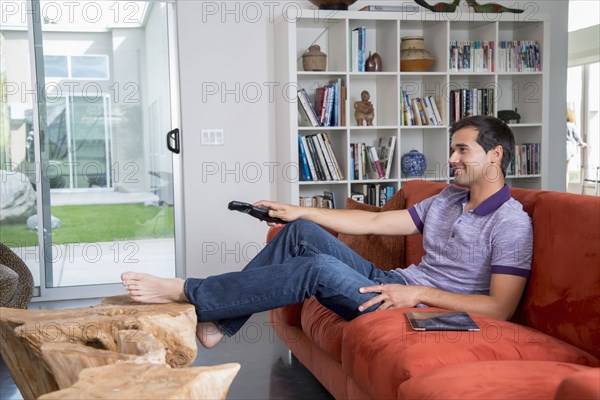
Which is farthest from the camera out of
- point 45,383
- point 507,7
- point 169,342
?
point 507,7

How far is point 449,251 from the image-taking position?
282 cm

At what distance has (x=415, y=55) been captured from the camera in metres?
4.95

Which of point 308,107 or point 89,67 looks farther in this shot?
point 89,67

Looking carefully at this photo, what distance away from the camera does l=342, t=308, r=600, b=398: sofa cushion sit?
7.10 feet

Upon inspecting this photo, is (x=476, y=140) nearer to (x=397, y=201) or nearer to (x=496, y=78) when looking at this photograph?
(x=397, y=201)

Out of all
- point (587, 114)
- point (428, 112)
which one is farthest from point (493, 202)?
point (587, 114)

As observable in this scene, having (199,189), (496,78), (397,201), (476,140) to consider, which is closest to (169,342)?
(476,140)

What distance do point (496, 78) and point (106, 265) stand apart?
9.58ft

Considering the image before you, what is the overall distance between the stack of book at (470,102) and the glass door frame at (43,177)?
6.03 feet

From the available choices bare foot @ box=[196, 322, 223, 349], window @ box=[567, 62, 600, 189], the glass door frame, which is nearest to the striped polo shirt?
bare foot @ box=[196, 322, 223, 349]

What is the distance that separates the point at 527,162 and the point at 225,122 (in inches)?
82.7

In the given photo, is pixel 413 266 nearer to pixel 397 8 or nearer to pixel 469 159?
pixel 469 159

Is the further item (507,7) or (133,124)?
(507,7)

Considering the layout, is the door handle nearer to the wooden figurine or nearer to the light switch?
the light switch
